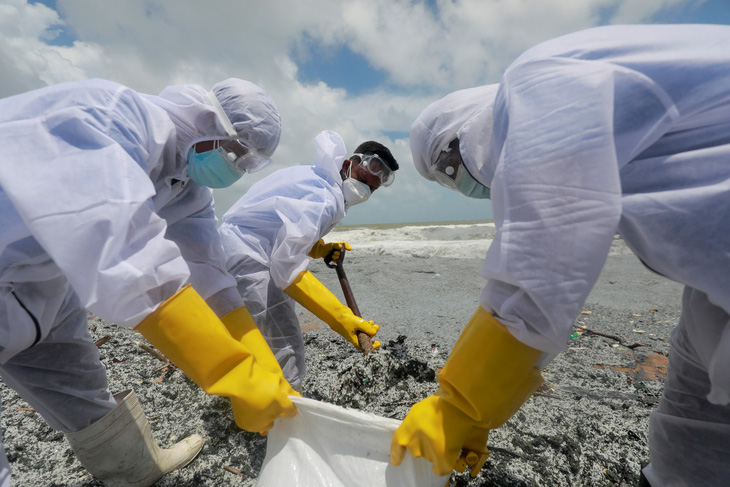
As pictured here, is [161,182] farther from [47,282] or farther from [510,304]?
[510,304]

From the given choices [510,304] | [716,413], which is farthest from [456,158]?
[716,413]

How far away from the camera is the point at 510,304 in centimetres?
92

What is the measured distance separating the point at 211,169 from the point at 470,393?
137 centimetres

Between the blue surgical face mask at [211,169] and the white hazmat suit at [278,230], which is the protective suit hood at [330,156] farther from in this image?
the blue surgical face mask at [211,169]

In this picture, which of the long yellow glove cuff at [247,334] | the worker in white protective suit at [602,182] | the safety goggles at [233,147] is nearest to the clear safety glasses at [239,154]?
the safety goggles at [233,147]

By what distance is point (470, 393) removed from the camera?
103 cm

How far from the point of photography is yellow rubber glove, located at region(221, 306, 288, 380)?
1750 mm

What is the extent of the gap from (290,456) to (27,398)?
1061mm

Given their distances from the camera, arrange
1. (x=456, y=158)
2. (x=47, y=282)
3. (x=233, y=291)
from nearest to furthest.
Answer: (x=47, y=282)
(x=456, y=158)
(x=233, y=291)

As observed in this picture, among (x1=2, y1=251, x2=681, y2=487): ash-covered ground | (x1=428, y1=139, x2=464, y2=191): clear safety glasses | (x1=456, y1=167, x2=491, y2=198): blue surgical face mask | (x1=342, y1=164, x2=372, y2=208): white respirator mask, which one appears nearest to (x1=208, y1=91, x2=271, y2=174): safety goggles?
(x1=428, y1=139, x2=464, y2=191): clear safety glasses

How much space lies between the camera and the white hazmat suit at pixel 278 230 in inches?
92.6

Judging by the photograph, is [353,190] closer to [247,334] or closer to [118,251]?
[247,334]

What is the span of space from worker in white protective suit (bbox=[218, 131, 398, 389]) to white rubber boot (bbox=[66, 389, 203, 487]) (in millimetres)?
846

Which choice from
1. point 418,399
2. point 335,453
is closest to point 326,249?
point 418,399
